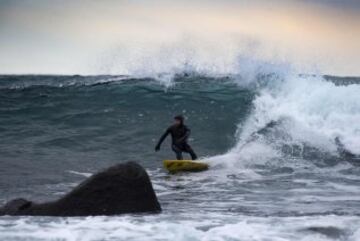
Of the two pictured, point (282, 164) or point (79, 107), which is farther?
point (79, 107)

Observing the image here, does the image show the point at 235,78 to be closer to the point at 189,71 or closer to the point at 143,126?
the point at 189,71

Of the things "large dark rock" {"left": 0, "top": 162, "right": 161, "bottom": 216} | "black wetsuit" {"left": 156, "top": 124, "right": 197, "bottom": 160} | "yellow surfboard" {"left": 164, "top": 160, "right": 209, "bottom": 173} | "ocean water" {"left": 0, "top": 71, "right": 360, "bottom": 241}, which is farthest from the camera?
"black wetsuit" {"left": 156, "top": 124, "right": 197, "bottom": 160}

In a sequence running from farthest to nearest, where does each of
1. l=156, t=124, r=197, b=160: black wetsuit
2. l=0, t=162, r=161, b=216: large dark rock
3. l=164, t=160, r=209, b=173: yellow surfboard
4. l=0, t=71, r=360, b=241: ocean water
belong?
l=156, t=124, r=197, b=160: black wetsuit, l=164, t=160, r=209, b=173: yellow surfboard, l=0, t=162, r=161, b=216: large dark rock, l=0, t=71, r=360, b=241: ocean water

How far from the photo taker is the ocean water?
703 cm

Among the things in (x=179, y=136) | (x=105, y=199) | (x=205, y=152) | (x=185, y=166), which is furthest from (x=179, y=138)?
(x=105, y=199)

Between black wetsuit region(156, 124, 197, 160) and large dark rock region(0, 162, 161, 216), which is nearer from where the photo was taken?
large dark rock region(0, 162, 161, 216)

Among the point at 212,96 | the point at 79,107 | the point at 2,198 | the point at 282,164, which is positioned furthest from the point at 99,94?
the point at 2,198

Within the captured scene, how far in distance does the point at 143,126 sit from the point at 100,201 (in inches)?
520

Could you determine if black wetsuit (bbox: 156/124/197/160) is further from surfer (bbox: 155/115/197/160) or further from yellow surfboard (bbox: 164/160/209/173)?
yellow surfboard (bbox: 164/160/209/173)

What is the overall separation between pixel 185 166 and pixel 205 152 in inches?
163

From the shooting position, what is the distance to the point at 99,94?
85.5 feet

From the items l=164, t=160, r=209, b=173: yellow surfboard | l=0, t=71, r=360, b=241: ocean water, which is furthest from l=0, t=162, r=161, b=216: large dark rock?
l=164, t=160, r=209, b=173: yellow surfboard

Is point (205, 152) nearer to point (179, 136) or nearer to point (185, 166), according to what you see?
point (179, 136)

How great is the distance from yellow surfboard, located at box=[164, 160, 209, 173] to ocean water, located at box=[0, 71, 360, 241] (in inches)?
12.4
